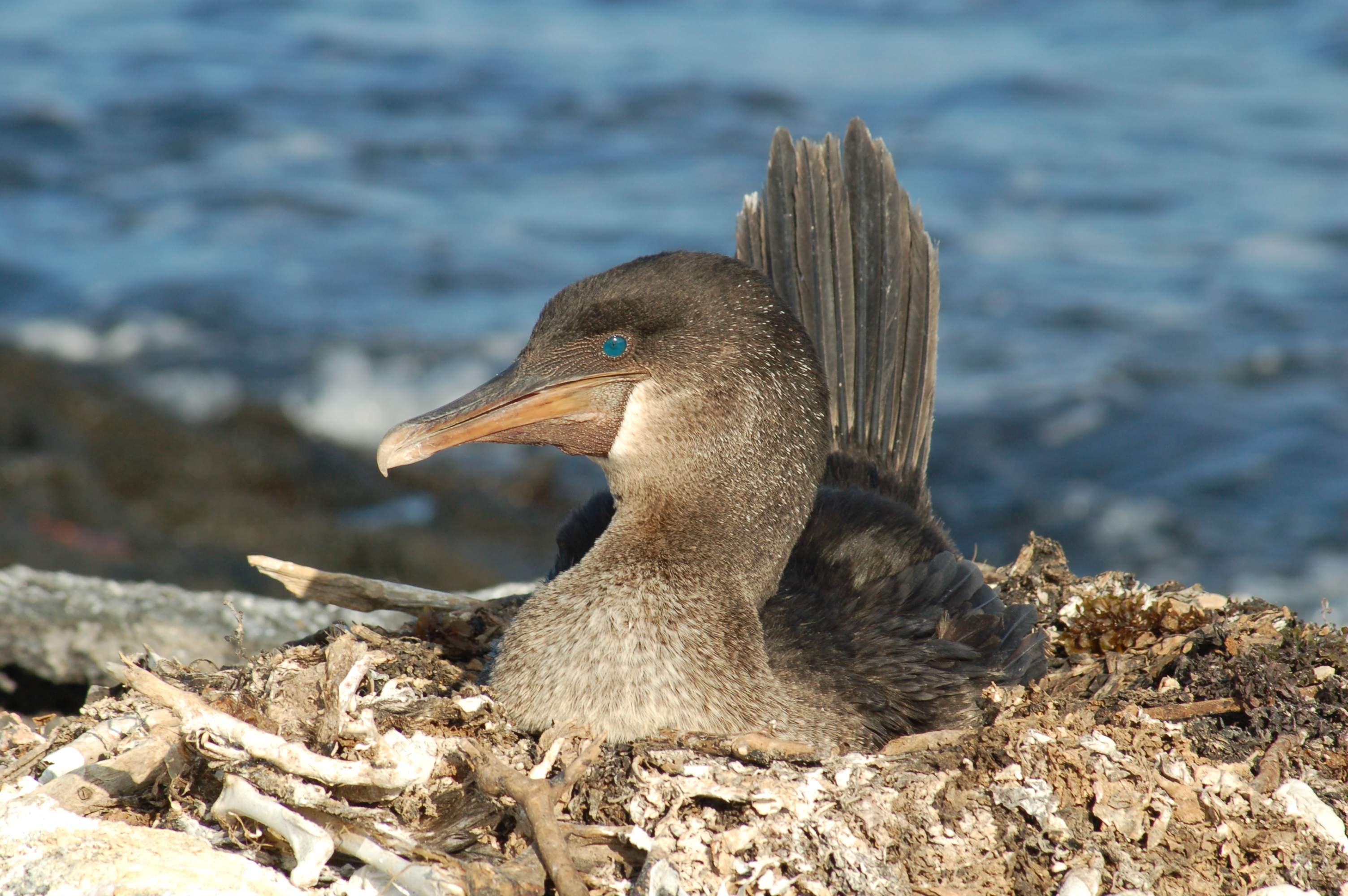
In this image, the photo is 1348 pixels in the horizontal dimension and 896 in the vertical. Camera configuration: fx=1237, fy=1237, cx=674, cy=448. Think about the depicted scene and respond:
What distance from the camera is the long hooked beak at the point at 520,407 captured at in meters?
3.19

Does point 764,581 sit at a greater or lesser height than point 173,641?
greater

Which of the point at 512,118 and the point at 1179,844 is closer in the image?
the point at 1179,844

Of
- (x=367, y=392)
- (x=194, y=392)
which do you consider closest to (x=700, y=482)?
(x=367, y=392)

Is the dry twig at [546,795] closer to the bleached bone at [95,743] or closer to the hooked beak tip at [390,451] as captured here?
the hooked beak tip at [390,451]

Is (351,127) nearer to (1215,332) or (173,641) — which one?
(1215,332)

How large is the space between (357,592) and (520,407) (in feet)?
3.44

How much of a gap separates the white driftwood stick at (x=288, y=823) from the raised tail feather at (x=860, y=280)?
7.93ft

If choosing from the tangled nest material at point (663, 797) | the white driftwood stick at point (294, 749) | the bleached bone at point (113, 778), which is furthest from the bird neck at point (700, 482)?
the bleached bone at point (113, 778)

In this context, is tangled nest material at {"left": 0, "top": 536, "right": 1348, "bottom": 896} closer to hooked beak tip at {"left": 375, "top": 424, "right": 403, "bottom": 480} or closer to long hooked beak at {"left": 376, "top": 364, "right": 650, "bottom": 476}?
hooked beak tip at {"left": 375, "top": 424, "right": 403, "bottom": 480}

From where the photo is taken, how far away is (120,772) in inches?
116

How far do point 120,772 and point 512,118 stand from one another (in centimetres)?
1290

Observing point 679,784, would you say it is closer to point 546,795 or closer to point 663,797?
point 663,797

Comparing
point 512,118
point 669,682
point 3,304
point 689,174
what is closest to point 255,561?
point 669,682

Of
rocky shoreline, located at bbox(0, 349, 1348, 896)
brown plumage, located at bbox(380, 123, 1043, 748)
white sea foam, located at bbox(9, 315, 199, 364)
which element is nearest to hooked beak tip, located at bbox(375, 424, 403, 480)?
brown plumage, located at bbox(380, 123, 1043, 748)
